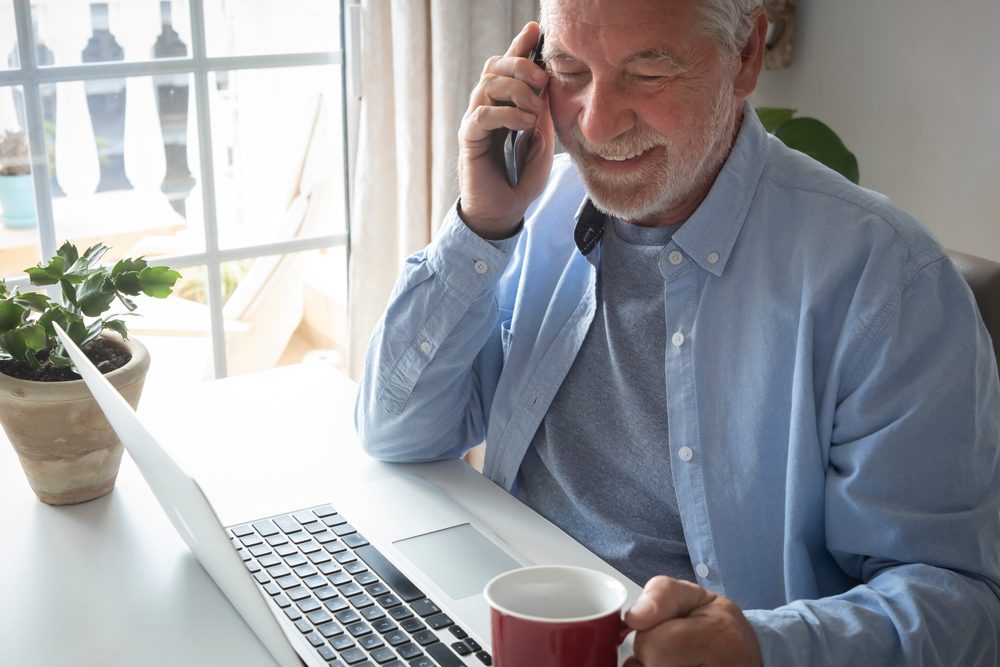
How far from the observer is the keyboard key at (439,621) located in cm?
103

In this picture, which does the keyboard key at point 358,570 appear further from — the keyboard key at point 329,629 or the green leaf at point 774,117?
the green leaf at point 774,117

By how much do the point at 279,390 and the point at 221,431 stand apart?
149 millimetres

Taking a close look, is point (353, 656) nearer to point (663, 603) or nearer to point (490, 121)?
point (663, 603)

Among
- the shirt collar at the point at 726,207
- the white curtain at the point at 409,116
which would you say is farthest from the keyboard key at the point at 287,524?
the white curtain at the point at 409,116

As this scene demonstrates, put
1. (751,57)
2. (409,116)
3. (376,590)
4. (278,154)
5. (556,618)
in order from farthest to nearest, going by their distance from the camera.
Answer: (278,154) → (409,116) → (751,57) → (376,590) → (556,618)

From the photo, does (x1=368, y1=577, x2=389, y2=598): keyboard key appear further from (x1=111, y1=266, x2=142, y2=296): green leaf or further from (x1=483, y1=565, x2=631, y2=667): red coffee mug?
(x1=111, y1=266, x2=142, y2=296): green leaf

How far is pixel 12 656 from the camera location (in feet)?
3.27

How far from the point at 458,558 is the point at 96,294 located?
50 cm

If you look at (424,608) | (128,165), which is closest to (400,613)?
(424,608)

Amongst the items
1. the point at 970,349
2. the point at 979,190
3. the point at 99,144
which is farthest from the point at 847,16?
the point at 99,144

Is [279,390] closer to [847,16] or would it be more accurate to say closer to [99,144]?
[99,144]

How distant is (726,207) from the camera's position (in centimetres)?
126

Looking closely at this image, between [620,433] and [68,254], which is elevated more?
[68,254]

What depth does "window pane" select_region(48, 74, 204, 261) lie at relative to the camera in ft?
7.13
